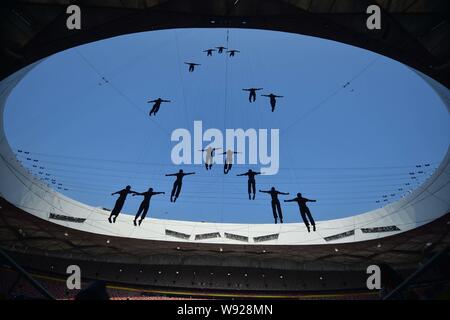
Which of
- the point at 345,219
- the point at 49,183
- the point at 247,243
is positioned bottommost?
the point at 247,243

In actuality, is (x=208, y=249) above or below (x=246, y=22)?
below

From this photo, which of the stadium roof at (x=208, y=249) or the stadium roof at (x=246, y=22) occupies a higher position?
the stadium roof at (x=246, y=22)

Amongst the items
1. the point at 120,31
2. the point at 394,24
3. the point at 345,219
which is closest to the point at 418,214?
the point at 345,219

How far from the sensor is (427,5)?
37.9 feet

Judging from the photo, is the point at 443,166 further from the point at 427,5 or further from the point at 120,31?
the point at 120,31

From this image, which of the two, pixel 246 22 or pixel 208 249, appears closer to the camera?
pixel 246 22

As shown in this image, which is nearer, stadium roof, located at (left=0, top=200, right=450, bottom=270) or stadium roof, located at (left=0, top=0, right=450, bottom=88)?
stadium roof, located at (left=0, top=0, right=450, bottom=88)

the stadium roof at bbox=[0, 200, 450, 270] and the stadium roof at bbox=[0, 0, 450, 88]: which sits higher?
the stadium roof at bbox=[0, 0, 450, 88]

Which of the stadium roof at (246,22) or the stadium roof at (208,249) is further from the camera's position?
the stadium roof at (208,249)

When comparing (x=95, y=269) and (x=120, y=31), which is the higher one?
(x=120, y=31)
